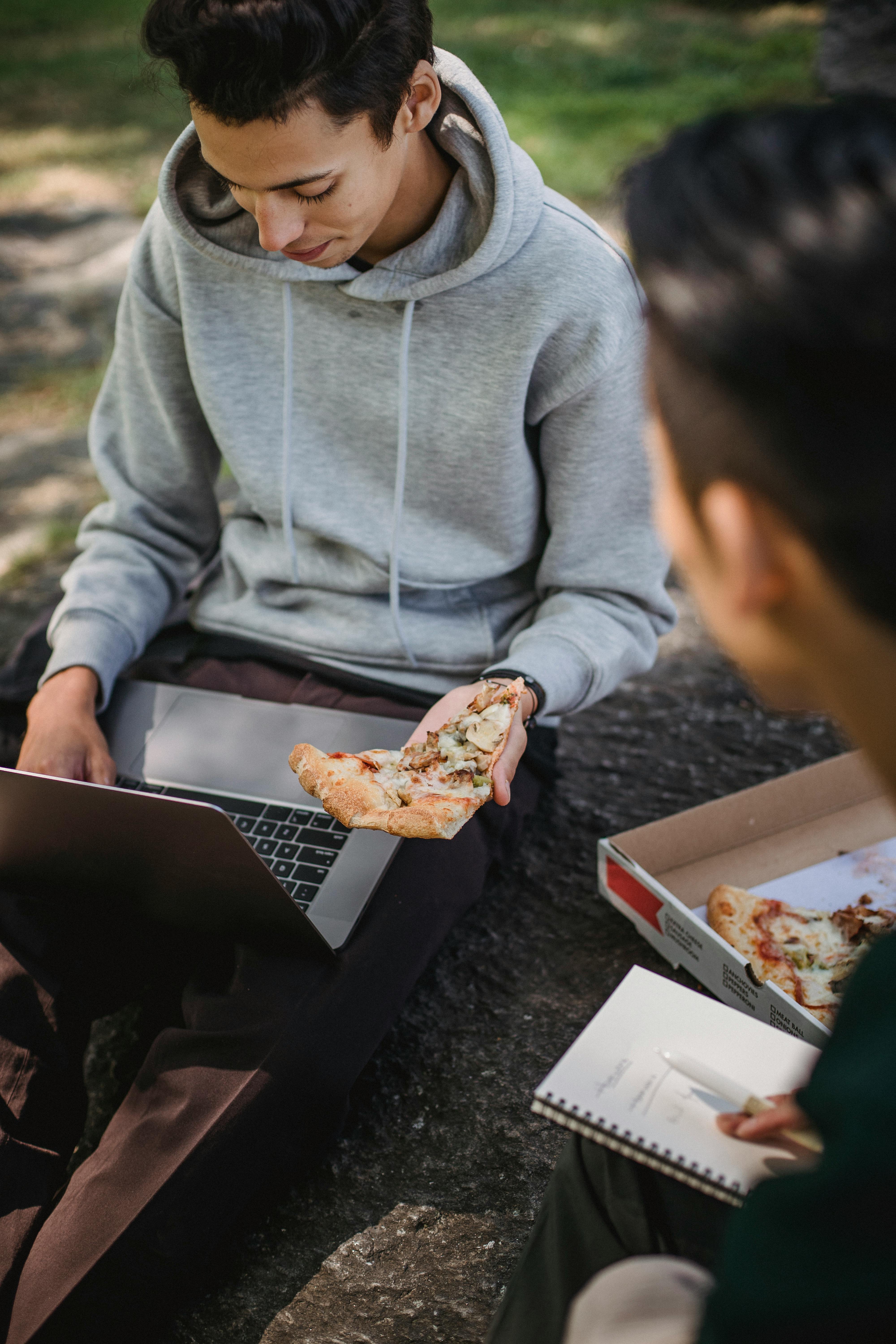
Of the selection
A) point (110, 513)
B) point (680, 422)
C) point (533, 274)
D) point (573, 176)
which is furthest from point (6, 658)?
point (573, 176)

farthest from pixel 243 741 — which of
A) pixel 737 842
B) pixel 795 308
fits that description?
pixel 795 308

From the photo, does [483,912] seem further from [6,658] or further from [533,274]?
[6,658]

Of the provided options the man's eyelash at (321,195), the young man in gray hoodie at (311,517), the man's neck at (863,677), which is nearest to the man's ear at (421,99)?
the young man in gray hoodie at (311,517)

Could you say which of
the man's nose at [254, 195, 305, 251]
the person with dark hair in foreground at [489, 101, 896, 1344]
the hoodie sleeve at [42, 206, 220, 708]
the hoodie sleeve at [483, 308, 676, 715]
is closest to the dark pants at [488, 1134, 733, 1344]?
the person with dark hair in foreground at [489, 101, 896, 1344]

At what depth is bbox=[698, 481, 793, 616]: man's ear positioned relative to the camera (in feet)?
2.44

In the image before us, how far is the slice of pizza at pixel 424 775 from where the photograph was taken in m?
1.35

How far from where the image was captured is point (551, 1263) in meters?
1.05

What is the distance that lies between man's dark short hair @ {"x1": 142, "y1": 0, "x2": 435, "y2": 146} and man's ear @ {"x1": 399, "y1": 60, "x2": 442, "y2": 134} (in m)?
0.04

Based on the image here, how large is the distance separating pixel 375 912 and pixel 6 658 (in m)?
1.68

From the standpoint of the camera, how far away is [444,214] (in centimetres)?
164

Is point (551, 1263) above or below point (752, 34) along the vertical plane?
below

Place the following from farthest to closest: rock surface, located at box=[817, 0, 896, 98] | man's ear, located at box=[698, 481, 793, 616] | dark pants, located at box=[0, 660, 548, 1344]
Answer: rock surface, located at box=[817, 0, 896, 98]
dark pants, located at box=[0, 660, 548, 1344]
man's ear, located at box=[698, 481, 793, 616]

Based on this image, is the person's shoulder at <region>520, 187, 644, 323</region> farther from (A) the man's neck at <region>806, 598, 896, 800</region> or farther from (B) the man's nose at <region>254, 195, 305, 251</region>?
(A) the man's neck at <region>806, 598, 896, 800</region>

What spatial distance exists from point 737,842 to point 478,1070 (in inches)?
24.2
